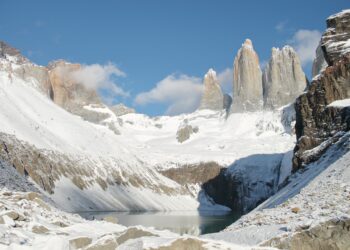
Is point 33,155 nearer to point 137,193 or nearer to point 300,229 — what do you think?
point 137,193

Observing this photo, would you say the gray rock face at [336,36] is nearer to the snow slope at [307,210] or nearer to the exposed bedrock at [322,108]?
the exposed bedrock at [322,108]

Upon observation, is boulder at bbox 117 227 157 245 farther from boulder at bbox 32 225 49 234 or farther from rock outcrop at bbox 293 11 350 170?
rock outcrop at bbox 293 11 350 170

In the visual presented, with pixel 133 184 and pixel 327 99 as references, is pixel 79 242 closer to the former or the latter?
pixel 327 99

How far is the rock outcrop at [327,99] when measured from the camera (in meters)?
87.2

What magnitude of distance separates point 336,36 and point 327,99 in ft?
54.5

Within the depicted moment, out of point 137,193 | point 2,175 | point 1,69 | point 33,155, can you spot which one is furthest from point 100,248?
point 1,69

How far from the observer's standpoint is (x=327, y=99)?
307 ft

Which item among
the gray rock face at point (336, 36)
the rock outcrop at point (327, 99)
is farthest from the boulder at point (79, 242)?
the gray rock face at point (336, 36)

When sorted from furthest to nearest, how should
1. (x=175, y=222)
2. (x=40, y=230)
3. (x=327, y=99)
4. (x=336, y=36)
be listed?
(x=175, y=222) < (x=336, y=36) < (x=327, y=99) < (x=40, y=230)

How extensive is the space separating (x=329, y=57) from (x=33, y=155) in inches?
3499

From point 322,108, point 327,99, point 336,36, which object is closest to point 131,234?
point 322,108

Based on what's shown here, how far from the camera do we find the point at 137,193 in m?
189

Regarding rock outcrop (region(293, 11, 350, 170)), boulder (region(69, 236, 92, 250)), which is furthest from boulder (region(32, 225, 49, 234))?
rock outcrop (region(293, 11, 350, 170))

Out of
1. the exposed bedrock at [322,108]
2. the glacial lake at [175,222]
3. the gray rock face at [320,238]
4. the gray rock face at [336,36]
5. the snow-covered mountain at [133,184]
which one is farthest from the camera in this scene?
the gray rock face at [336,36]
